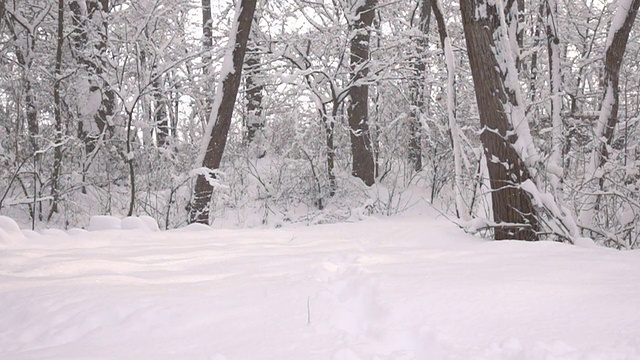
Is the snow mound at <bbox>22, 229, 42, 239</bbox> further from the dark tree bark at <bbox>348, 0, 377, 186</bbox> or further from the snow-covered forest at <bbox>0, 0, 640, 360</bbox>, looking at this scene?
the dark tree bark at <bbox>348, 0, 377, 186</bbox>

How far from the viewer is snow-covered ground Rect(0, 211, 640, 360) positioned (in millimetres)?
1926

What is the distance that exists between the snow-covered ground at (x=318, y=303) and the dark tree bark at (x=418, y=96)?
7.00 m

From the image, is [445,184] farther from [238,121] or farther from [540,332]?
[540,332]

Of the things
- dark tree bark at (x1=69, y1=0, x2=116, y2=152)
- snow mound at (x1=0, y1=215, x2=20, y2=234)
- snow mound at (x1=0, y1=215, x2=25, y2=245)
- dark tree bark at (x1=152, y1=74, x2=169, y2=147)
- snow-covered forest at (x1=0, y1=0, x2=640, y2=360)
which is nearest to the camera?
snow-covered forest at (x1=0, y1=0, x2=640, y2=360)

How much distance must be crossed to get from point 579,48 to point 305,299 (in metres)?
11.4

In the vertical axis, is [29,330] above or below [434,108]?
below

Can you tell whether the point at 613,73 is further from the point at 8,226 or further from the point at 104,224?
the point at 8,226

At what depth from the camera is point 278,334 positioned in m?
2.10

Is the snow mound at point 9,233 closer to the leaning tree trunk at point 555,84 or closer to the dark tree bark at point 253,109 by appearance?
the leaning tree trunk at point 555,84

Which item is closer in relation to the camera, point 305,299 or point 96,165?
point 305,299

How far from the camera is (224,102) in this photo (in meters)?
7.32

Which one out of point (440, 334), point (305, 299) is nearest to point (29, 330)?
point (305, 299)

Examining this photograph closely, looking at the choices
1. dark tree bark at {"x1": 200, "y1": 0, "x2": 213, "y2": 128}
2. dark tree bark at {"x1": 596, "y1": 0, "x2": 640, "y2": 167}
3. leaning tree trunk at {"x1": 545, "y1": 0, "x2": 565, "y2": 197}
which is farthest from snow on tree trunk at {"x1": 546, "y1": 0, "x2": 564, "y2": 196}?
dark tree bark at {"x1": 200, "y1": 0, "x2": 213, "y2": 128}

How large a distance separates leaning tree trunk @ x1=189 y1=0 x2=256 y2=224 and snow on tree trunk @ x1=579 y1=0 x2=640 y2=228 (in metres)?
4.62
